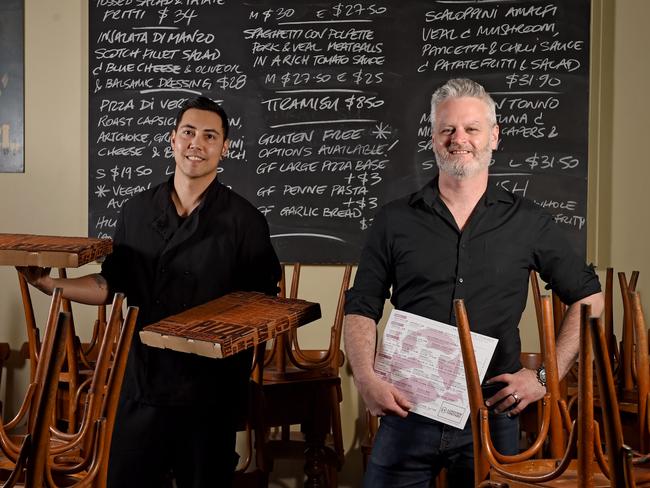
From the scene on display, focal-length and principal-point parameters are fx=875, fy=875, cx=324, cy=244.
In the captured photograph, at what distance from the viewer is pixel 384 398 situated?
1.77 m

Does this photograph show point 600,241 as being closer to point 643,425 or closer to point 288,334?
point 288,334

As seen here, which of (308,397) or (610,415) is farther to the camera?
(308,397)

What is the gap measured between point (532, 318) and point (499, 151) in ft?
2.23


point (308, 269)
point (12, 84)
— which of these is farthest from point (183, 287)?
point (12, 84)

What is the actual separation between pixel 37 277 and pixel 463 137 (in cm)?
108

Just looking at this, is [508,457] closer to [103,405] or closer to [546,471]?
[546,471]

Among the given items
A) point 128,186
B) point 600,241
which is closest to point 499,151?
point 600,241

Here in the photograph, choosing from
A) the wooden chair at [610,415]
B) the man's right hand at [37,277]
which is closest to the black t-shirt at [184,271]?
the man's right hand at [37,277]

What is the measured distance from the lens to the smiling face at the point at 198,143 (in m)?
2.26

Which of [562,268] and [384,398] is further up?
[562,268]

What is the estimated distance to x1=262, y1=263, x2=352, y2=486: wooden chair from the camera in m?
3.04

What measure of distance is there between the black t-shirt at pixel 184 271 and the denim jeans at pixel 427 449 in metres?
0.48

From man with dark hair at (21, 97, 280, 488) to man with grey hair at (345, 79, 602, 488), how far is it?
15.9 inches

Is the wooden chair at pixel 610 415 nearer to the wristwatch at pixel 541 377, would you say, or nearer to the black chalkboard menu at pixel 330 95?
the wristwatch at pixel 541 377
